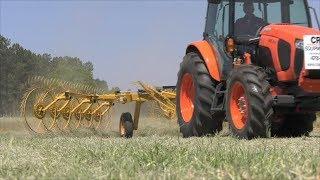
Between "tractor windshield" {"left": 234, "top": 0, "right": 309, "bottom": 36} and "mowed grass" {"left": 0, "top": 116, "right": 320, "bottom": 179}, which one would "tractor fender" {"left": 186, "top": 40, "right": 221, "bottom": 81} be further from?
"mowed grass" {"left": 0, "top": 116, "right": 320, "bottom": 179}

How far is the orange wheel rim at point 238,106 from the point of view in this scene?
682 centimetres

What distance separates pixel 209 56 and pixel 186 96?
1.00 meters

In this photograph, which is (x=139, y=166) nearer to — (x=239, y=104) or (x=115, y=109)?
(x=239, y=104)

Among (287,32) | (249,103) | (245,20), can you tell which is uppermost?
(245,20)

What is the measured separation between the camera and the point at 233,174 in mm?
2771

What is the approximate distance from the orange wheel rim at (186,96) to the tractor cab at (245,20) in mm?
711

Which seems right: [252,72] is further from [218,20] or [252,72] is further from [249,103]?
[218,20]

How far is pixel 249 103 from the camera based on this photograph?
6379 millimetres

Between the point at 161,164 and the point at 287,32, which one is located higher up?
the point at 287,32

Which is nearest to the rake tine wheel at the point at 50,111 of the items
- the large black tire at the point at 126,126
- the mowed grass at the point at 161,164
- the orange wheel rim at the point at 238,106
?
the large black tire at the point at 126,126

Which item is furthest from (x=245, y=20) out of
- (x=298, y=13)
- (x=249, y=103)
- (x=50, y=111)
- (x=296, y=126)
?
(x=50, y=111)

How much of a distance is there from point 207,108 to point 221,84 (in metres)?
0.37

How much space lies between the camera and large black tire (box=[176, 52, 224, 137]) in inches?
300

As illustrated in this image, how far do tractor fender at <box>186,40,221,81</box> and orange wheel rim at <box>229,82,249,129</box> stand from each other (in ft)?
2.49
